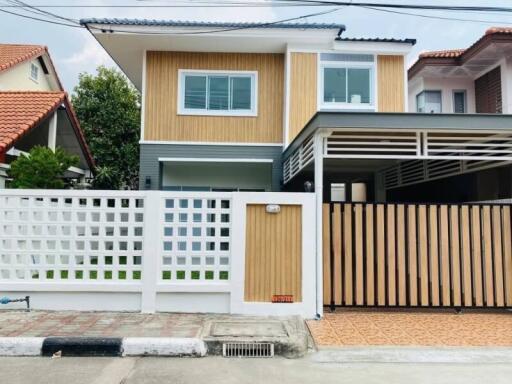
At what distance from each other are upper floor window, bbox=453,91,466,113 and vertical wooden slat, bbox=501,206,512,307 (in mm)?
8559

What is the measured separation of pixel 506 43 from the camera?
11.5 metres

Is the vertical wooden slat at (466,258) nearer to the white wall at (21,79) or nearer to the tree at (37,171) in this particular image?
the tree at (37,171)

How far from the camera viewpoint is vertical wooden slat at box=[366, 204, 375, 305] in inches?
264

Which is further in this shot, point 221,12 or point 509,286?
point 221,12

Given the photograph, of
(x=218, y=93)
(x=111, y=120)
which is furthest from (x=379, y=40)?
(x=111, y=120)

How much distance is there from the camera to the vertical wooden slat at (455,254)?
22.0 feet

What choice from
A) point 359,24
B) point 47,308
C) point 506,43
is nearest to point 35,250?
point 47,308


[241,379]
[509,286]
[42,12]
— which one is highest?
[42,12]

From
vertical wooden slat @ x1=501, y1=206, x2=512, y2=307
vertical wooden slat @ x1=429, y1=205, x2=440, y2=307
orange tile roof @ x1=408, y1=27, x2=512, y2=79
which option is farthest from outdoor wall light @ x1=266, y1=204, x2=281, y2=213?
orange tile roof @ x1=408, y1=27, x2=512, y2=79

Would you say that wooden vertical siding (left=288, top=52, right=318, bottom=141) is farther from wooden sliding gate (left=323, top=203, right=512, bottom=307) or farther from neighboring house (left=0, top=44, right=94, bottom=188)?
neighboring house (left=0, top=44, right=94, bottom=188)

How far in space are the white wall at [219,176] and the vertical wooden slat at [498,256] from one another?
6.58 meters

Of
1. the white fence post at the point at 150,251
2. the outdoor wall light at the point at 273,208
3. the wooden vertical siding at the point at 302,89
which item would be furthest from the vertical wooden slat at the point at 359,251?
the wooden vertical siding at the point at 302,89

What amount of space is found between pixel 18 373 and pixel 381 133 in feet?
19.0

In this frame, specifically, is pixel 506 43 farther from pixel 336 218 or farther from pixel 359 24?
pixel 336 218
